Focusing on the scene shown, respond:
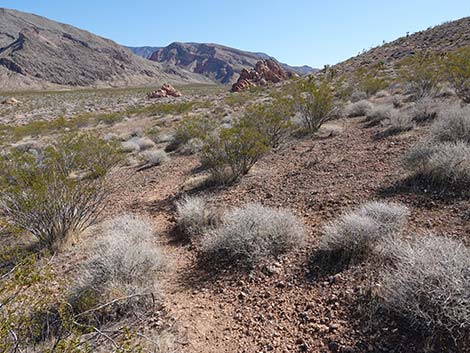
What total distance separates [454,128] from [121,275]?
22.1ft

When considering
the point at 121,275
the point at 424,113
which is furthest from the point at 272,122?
the point at 121,275

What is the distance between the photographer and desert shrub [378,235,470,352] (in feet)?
8.04

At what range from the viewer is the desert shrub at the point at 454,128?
620cm

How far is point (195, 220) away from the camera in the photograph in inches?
210

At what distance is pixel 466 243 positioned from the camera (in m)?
3.47

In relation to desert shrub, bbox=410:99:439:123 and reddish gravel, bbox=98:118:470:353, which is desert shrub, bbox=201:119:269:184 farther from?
desert shrub, bbox=410:99:439:123

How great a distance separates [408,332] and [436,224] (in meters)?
1.91

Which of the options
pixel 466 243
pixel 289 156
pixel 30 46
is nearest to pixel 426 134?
pixel 289 156

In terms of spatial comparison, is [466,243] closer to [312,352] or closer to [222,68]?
[312,352]

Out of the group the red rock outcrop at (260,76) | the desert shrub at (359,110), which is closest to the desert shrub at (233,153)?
the desert shrub at (359,110)

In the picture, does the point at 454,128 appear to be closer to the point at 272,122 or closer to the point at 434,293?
the point at 272,122

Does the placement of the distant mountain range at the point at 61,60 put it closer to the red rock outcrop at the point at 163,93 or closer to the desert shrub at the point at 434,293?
the red rock outcrop at the point at 163,93

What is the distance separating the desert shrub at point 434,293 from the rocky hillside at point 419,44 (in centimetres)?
2789

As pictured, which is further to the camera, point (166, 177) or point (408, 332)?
point (166, 177)
